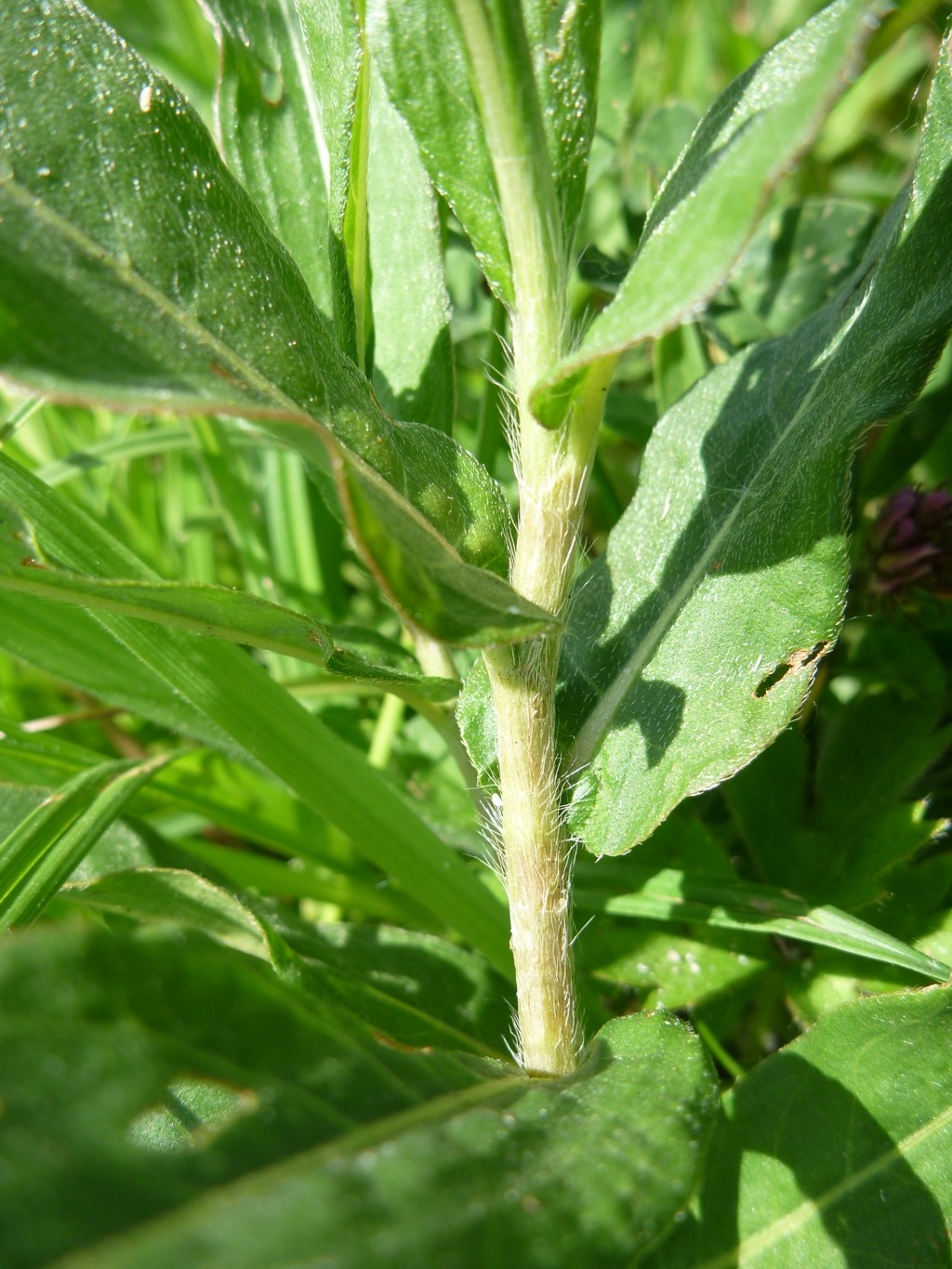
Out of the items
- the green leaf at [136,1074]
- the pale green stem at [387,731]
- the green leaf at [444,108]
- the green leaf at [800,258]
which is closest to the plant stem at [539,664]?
the green leaf at [444,108]

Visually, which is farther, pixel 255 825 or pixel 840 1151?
pixel 255 825

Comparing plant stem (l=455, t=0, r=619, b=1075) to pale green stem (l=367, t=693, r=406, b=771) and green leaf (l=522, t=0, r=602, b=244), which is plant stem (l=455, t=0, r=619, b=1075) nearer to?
green leaf (l=522, t=0, r=602, b=244)

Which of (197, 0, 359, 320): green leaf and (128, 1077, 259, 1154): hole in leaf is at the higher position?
(197, 0, 359, 320): green leaf

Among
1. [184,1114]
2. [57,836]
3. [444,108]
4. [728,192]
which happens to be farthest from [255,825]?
[728,192]

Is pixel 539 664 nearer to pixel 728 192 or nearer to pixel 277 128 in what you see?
pixel 728 192

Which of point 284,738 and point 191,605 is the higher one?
point 191,605

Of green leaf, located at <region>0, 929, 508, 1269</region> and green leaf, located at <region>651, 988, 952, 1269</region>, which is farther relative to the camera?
green leaf, located at <region>651, 988, 952, 1269</region>

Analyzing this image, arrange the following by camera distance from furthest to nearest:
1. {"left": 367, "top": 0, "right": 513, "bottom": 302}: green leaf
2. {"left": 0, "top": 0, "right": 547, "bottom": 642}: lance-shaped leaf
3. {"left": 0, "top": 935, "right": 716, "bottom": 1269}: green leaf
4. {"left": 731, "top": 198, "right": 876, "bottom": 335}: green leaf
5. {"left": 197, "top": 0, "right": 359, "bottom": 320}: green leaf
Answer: {"left": 731, "top": 198, "right": 876, "bottom": 335}: green leaf → {"left": 197, "top": 0, "right": 359, "bottom": 320}: green leaf → {"left": 367, "top": 0, "right": 513, "bottom": 302}: green leaf → {"left": 0, "top": 0, "right": 547, "bottom": 642}: lance-shaped leaf → {"left": 0, "top": 935, "right": 716, "bottom": 1269}: green leaf

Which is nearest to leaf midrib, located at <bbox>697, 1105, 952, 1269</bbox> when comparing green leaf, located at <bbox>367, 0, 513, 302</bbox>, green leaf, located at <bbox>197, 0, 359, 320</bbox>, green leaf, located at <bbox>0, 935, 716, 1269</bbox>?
green leaf, located at <bbox>0, 935, 716, 1269</bbox>

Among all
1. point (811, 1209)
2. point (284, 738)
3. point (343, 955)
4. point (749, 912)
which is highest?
point (284, 738)
